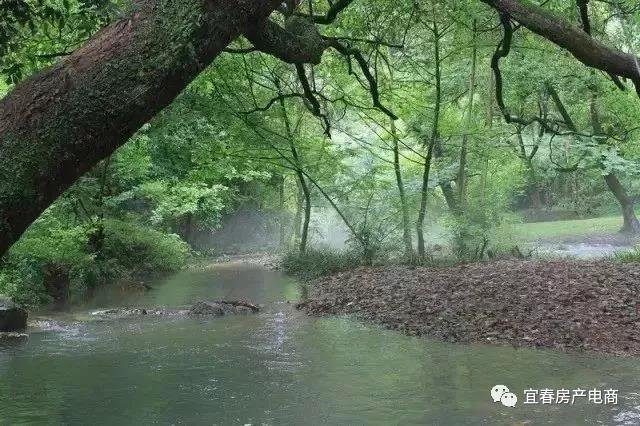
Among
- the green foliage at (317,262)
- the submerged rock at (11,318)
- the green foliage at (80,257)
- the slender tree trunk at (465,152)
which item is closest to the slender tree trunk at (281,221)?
the green foliage at (80,257)

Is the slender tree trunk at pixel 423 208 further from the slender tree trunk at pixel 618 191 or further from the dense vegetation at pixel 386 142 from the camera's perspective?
the slender tree trunk at pixel 618 191

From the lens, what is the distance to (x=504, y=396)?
5.24 m

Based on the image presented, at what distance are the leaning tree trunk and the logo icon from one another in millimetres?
3907

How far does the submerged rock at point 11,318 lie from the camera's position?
8.64 meters

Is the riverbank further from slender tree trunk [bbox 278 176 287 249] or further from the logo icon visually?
slender tree trunk [bbox 278 176 287 249]

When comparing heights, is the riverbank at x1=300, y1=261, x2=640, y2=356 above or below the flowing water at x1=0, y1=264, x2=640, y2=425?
above

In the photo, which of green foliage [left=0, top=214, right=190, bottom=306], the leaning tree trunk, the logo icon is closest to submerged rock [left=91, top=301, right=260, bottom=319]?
green foliage [left=0, top=214, right=190, bottom=306]

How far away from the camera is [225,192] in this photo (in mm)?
22578

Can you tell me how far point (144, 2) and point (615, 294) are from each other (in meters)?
7.84

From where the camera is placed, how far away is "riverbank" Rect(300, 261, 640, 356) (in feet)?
23.5

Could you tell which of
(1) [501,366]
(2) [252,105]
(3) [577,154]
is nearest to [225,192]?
(2) [252,105]

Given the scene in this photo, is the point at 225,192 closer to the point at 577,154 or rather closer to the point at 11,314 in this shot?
the point at 577,154

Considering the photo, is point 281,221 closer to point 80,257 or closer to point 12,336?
point 80,257

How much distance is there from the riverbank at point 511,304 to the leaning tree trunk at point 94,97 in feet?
18.9
